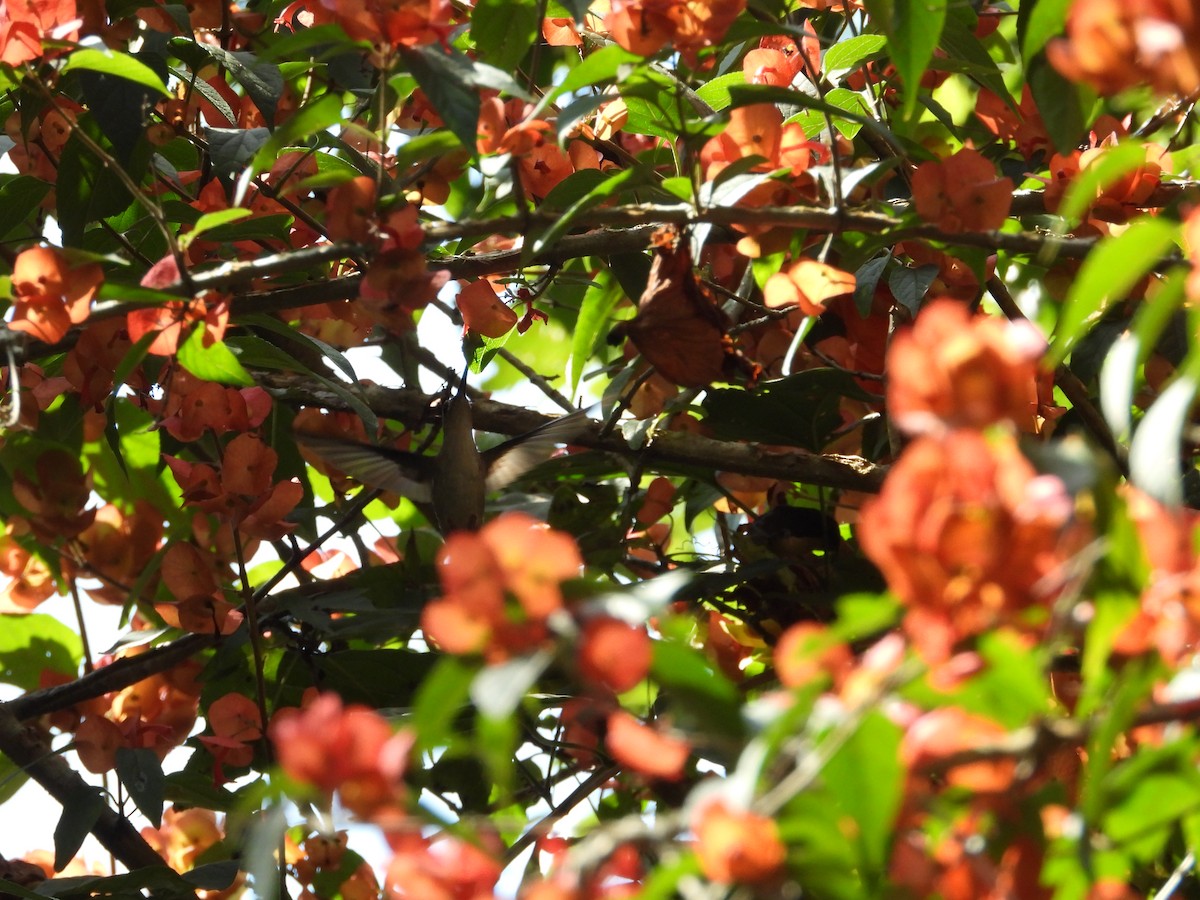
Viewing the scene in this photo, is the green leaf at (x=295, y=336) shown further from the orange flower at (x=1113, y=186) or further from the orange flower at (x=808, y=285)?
the orange flower at (x=1113, y=186)

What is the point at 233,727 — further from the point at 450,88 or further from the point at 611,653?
the point at 611,653

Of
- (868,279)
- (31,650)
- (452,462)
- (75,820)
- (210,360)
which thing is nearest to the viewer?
(210,360)

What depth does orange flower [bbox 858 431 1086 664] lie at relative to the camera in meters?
0.46

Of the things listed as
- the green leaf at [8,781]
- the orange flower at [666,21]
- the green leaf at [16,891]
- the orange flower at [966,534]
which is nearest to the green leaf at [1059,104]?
the orange flower at [666,21]

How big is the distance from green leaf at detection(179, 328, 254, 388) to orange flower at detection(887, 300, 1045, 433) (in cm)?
66

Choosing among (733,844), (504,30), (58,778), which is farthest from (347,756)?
(58,778)

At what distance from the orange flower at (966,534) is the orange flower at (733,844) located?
0.09m

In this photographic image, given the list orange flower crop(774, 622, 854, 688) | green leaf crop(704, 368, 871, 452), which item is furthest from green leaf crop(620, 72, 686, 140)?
orange flower crop(774, 622, 854, 688)

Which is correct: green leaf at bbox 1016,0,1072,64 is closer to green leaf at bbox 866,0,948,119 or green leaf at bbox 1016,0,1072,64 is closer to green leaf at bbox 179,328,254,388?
green leaf at bbox 866,0,948,119

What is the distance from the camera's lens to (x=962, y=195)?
949mm

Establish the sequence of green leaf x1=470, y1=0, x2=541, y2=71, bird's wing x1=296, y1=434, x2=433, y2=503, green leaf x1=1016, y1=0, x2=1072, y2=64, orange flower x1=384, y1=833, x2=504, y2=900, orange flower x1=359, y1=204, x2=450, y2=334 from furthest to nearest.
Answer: bird's wing x1=296, y1=434, x2=433, y2=503, green leaf x1=470, y1=0, x2=541, y2=71, orange flower x1=359, y1=204, x2=450, y2=334, green leaf x1=1016, y1=0, x2=1072, y2=64, orange flower x1=384, y1=833, x2=504, y2=900

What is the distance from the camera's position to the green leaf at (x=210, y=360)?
1.04m

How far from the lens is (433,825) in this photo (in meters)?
0.55

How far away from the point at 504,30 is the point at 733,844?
78 cm
